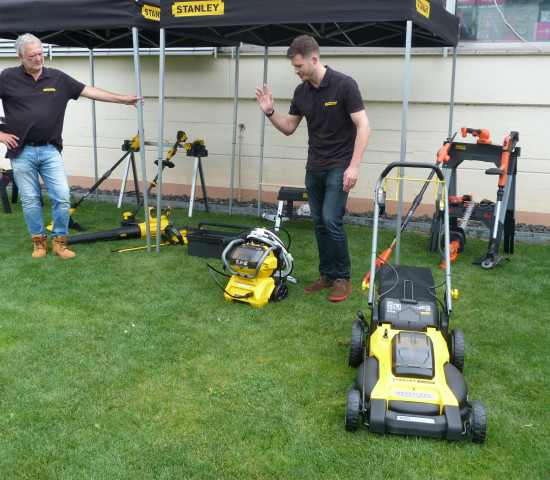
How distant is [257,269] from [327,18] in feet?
6.77

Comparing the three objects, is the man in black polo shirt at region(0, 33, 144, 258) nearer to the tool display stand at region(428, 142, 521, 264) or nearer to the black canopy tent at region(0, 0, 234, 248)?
the black canopy tent at region(0, 0, 234, 248)

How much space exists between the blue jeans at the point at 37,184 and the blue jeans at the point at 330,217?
99.3 inches

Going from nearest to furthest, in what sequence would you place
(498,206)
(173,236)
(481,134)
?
(498,206) → (481,134) → (173,236)

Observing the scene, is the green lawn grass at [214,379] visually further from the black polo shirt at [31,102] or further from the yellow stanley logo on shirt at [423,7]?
the yellow stanley logo on shirt at [423,7]

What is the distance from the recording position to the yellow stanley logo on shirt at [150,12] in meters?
5.27

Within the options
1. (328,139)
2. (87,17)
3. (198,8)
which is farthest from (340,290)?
(87,17)

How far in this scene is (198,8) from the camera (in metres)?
4.92

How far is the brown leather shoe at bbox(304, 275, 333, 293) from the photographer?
15.3 feet

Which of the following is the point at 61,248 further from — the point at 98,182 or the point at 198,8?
the point at 198,8

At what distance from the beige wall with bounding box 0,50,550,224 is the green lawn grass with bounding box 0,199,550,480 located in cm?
251

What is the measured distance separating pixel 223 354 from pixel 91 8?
3.66 m

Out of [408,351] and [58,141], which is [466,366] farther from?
[58,141]

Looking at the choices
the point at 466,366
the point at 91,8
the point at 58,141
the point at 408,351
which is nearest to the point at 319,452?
the point at 408,351

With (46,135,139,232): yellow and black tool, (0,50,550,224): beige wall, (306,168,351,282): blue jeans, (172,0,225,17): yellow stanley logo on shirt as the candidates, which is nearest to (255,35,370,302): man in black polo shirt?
(306,168,351,282): blue jeans
